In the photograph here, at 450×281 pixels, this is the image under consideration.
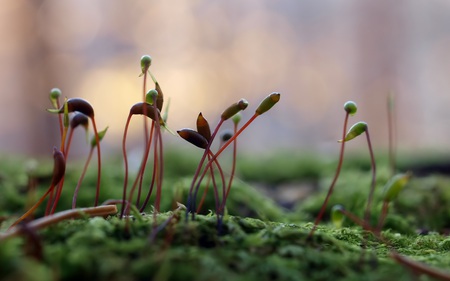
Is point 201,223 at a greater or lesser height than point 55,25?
lesser

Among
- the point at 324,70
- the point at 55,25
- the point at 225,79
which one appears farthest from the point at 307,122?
the point at 55,25

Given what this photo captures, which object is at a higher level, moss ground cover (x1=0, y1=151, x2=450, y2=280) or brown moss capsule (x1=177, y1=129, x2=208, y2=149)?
brown moss capsule (x1=177, y1=129, x2=208, y2=149)

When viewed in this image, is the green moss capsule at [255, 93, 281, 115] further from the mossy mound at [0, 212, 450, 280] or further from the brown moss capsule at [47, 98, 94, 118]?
the brown moss capsule at [47, 98, 94, 118]

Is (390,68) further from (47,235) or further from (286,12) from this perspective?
(47,235)

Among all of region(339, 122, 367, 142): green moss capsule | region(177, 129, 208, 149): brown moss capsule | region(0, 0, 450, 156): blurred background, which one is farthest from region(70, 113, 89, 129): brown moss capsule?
region(0, 0, 450, 156): blurred background

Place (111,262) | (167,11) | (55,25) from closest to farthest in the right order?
(111,262) → (55,25) → (167,11)

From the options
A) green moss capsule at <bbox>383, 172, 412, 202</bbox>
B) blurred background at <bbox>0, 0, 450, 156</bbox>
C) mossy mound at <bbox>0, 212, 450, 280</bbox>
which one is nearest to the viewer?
mossy mound at <bbox>0, 212, 450, 280</bbox>
